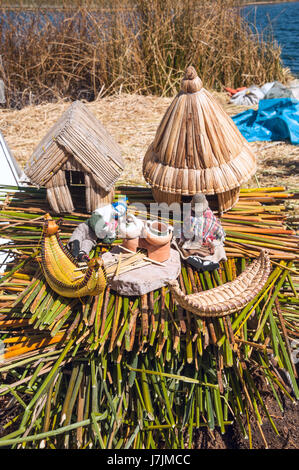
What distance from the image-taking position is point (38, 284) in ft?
7.13

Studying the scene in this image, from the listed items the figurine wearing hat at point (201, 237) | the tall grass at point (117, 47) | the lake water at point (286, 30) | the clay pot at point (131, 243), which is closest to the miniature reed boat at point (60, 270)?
the clay pot at point (131, 243)

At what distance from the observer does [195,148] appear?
7.57 feet

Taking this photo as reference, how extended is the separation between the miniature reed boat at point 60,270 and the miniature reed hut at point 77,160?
50 cm

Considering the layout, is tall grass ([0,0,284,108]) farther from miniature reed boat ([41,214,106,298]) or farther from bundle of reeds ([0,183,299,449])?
bundle of reeds ([0,183,299,449])

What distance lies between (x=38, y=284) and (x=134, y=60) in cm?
569

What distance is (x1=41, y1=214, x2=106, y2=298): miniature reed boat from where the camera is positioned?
1.93 metres

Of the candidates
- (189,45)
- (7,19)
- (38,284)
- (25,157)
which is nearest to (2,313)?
(38,284)

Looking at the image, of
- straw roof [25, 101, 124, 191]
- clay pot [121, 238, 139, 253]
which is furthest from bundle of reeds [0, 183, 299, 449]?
straw roof [25, 101, 124, 191]

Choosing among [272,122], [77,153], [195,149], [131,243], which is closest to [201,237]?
[131,243]

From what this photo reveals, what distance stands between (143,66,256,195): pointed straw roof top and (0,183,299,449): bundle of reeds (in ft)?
Result: 1.94

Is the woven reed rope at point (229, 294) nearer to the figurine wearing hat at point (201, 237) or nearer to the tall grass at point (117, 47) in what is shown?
the figurine wearing hat at point (201, 237)

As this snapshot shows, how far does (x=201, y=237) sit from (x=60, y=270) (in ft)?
2.93

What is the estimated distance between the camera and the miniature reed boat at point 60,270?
193 centimetres
